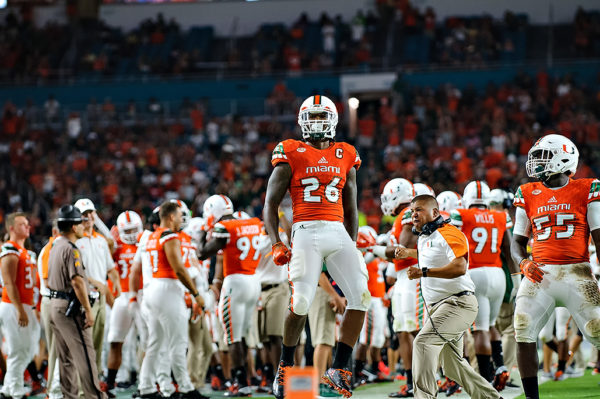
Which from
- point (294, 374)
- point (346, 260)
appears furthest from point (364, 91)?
point (294, 374)

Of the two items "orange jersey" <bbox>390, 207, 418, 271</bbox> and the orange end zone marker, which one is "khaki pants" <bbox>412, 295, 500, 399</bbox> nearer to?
"orange jersey" <bbox>390, 207, 418, 271</bbox>

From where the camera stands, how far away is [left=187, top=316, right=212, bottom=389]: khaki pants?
1169 centimetres

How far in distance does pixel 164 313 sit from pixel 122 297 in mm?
1442

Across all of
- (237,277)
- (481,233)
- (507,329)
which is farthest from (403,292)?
(237,277)

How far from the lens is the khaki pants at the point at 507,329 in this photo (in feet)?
37.5

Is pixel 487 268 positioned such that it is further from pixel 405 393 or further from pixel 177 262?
pixel 177 262

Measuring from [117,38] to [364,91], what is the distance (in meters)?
9.59

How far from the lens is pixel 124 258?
12.2 metres

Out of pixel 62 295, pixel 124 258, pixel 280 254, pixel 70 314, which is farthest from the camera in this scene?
pixel 124 258

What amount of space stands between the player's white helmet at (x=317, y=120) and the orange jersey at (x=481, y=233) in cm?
315

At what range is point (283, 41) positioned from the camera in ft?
97.8

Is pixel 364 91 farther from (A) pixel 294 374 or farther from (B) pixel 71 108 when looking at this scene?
(A) pixel 294 374

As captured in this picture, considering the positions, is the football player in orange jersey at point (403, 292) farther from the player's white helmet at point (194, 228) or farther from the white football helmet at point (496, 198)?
the player's white helmet at point (194, 228)

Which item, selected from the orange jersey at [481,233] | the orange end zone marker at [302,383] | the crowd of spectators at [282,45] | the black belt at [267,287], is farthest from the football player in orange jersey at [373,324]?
the crowd of spectators at [282,45]
